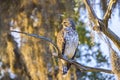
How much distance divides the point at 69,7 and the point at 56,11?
46cm

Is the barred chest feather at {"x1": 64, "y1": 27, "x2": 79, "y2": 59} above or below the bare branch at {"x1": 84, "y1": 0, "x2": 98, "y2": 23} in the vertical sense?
below

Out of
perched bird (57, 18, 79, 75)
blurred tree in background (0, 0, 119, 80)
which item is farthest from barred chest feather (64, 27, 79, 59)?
blurred tree in background (0, 0, 119, 80)

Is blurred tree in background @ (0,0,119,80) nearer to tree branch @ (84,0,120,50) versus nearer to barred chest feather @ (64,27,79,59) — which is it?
barred chest feather @ (64,27,79,59)

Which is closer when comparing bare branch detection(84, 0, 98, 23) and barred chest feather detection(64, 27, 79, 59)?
bare branch detection(84, 0, 98, 23)

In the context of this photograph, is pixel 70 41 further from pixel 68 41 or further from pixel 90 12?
pixel 90 12

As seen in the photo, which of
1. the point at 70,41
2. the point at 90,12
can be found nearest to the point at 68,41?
the point at 70,41

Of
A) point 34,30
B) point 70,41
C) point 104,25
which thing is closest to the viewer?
point 104,25

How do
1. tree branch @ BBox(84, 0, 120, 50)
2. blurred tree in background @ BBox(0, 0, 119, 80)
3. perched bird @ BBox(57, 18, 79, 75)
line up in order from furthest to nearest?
blurred tree in background @ BBox(0, 0, 119, 80) → perched bird @ BBox(57, 18, 79, 75) → tree branch @ BBox(84, 0, 120, 50)

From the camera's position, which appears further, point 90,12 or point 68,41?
point 68,41

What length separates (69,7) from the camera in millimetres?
4234

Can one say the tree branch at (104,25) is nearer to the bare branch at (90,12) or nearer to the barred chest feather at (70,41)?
the bare branch at (90,12)

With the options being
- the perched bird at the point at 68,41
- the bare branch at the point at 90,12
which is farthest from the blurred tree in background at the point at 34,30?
the bare branch at the point at 90,12

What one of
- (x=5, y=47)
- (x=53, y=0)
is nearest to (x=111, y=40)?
(x=53, y=0)

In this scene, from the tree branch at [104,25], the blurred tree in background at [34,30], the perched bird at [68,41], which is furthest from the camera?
the blurred tree in background at [34,30]
